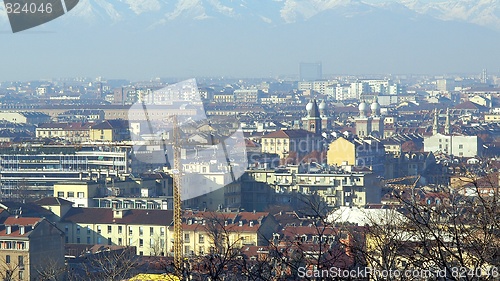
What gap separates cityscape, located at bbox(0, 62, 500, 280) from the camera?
4.09m

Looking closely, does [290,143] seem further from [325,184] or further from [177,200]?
[177,200]

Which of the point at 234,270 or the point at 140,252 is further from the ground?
the point at 234,270

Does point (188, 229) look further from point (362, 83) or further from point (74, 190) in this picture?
point (362, 83)

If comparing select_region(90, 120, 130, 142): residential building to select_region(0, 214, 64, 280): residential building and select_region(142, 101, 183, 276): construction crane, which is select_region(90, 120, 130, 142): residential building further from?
select_region(0, 214, 64, 280): residential building

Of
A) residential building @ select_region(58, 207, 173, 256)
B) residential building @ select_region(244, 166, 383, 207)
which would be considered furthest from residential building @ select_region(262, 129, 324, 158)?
residential building @ select_region(58, 207, 173, 256)

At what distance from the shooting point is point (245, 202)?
2091 centimetres

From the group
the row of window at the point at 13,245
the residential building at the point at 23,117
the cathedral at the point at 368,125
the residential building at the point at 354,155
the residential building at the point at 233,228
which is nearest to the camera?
the row of window at the point at 13,245

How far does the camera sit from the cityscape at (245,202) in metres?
4.09

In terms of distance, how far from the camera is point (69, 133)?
3725 centimetres

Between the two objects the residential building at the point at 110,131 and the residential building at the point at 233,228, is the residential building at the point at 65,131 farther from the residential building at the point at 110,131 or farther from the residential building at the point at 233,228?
the residential building at the point at 233,228

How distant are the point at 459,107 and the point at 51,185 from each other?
36444mm

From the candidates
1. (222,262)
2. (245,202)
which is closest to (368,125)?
(245,202)

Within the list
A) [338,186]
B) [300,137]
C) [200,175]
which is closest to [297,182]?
[338,186]

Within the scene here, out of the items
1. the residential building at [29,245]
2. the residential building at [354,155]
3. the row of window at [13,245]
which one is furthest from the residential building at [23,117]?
the row of window at [13,245]
